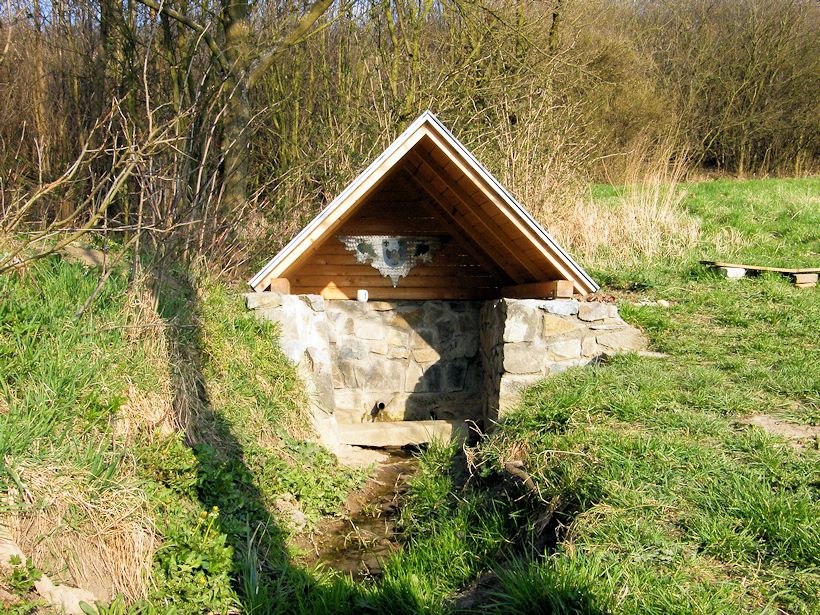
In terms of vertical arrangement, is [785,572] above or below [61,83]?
below

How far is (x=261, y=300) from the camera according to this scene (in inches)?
253

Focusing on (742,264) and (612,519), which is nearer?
(612,519)

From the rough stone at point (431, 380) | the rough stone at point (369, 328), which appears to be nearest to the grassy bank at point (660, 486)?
the rough stone at point (431, 380)

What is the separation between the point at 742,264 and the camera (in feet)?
27.1

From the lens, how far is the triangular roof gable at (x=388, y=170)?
5.73 m

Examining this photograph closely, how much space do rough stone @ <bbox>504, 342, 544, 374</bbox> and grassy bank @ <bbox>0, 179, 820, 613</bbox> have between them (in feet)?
0.84

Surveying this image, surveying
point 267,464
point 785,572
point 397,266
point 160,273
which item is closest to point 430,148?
point 397,266

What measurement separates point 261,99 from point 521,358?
6.07m

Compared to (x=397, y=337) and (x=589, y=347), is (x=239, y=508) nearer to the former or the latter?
(x=397, y=337)

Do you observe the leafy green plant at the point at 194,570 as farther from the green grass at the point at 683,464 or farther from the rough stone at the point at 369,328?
the rough stone at the point at 369,328

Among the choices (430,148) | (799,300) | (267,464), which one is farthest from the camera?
(799,300)

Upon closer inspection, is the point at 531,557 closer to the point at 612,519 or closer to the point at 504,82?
the point at 612,519

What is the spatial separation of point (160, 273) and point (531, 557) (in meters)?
3.64

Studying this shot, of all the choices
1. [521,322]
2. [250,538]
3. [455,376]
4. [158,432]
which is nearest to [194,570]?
[250,538]
